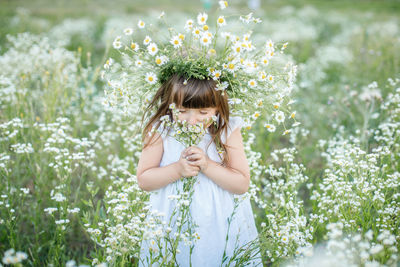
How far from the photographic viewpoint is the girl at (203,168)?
190 centimetres

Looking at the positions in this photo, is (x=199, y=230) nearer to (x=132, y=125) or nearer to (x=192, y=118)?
(x=192, y=118)

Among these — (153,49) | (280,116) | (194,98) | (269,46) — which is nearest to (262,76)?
(269,46)

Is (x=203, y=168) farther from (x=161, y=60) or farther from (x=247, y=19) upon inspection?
(x=247, y=19)

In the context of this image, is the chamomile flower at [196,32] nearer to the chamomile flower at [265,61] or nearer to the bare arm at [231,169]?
the chamomile flower at [265,61]

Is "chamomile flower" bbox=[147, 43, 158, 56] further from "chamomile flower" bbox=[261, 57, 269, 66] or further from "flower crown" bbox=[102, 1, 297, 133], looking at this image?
"chamomile flower" bbox=[261, 57, 269, 66]

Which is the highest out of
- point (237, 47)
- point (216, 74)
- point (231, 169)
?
point (237, 47)

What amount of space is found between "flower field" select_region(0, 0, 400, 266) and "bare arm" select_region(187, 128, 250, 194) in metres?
0.14

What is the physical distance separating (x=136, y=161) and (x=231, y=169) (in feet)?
5.01

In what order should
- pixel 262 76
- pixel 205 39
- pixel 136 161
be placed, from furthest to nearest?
pixel 136 161
pixel 262 76
pixel 205 39

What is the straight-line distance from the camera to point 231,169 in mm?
2029

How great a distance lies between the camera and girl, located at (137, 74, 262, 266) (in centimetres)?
190

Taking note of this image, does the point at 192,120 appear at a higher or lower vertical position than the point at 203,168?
higher

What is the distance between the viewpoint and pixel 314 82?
554cm

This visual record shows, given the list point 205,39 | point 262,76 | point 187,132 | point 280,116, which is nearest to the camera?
point 187,132
